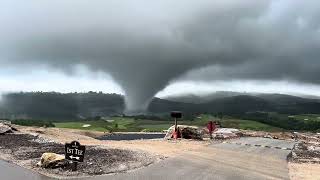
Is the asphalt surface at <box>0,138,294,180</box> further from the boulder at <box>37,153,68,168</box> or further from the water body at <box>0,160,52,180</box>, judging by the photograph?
the boulder at <box>37,153,68,168</box>

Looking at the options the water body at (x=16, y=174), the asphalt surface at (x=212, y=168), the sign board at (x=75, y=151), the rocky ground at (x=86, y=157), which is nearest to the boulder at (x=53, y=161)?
the rocky ground at (x=86, y=157)

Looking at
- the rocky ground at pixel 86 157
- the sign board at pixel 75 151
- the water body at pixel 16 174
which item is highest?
the sign board at pixel 75 151

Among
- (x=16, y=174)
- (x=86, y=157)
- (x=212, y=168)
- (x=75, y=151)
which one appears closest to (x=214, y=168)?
(x=212, y=168)

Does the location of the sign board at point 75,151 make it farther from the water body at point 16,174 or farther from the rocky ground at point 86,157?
the water body at point 16,174

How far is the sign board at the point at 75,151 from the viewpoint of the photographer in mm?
23422

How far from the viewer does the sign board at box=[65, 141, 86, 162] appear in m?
23.4

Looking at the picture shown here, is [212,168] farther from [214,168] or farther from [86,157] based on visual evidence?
[86,157]

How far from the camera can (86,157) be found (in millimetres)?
29078

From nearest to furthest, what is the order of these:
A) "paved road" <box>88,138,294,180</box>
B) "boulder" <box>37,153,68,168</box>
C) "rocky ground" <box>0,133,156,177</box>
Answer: "paved road" <box>88,138,294,180</box> → "rocky ground" <box>0,133,156,177</box> → "boulder" <box>37,153,68,168</box>

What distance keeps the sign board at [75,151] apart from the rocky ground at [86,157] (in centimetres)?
70

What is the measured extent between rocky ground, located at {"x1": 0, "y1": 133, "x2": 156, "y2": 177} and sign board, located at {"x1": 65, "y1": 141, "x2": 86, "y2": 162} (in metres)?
0.70

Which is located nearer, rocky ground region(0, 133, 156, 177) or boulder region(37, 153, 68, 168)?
rocky ground region(0, 133, 156, 177)

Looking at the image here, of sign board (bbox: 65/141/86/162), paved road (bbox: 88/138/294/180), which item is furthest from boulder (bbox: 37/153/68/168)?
paved road (bbox: 88/138/294/180)

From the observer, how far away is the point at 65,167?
2473 centimetres
